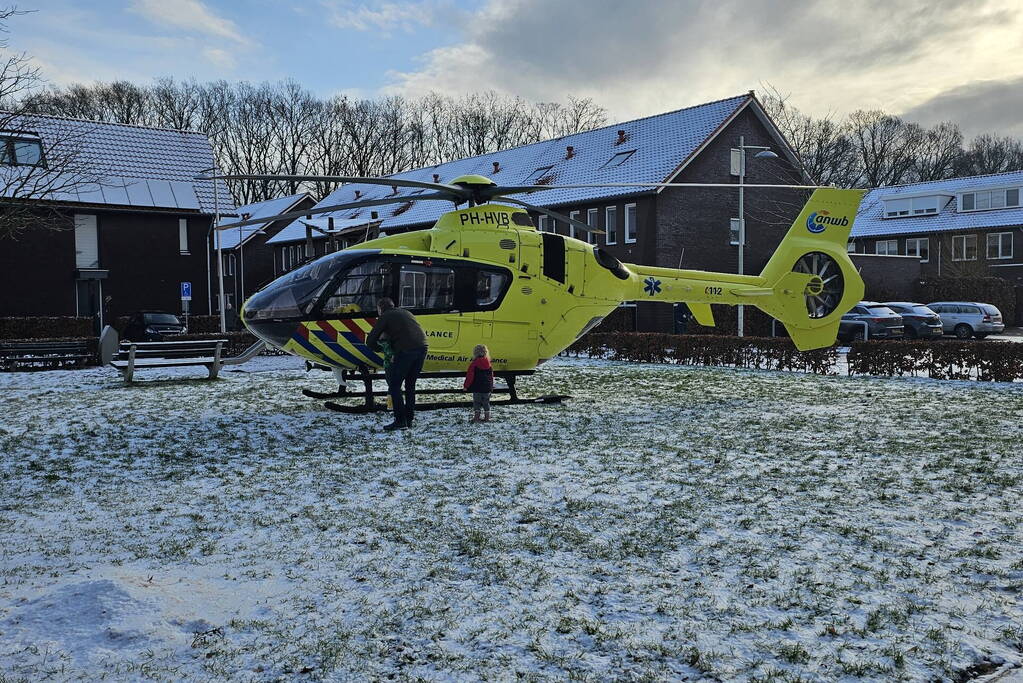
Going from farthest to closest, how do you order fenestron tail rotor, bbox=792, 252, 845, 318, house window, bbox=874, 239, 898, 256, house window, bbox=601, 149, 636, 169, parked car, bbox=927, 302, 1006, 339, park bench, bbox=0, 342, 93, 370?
house window, bbox=874, 239, 898, 256 < house window, bbox=601, 149, 636, 169 < parked car, bbox=927, 302, 1006, 339 < park bench, bbox=0, 342, 93, 370 < fenestron tail rotor, bbox=792, 252, 845, 318

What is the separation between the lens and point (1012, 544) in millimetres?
5516

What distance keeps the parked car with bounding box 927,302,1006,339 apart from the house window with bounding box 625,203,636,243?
39.1 ft

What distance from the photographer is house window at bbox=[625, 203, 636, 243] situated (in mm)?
33562

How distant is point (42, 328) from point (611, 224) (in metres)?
21.6

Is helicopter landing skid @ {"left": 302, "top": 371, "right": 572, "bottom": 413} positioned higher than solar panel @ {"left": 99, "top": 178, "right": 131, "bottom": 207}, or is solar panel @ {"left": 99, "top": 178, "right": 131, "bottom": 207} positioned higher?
solar panel @ {"left": 99, "top": 178, "right": 131, "bottom": 207}

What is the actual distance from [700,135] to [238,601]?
31168mm

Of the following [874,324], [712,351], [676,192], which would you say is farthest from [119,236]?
[874,324]

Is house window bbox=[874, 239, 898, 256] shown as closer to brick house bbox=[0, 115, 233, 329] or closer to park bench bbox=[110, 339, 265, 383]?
brick house bbox=[0, 115, 233, 329]

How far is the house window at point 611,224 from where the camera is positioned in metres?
34.4

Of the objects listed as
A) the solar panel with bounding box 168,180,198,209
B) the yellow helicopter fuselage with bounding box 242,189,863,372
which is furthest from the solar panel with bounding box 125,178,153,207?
the yellow helicopter fuselage with bounding box 242,189,863,372

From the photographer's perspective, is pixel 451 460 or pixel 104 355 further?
pixel 104 355

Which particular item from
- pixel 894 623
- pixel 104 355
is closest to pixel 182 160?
pixel 104 355

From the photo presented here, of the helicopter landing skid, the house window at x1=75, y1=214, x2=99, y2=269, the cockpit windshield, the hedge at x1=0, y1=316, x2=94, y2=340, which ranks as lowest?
the helicopter landing skid

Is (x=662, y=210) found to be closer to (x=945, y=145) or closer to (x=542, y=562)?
(x=542, y=562)
